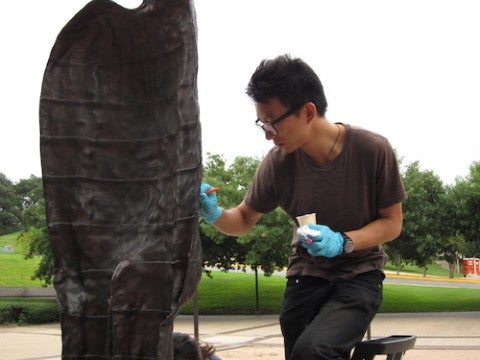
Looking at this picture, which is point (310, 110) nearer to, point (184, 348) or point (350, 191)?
point (350, 191)

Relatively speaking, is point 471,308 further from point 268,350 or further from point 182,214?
point 182,214

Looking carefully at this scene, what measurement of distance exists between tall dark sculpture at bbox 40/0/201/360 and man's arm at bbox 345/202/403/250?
0.77 meters

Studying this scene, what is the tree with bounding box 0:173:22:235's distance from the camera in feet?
64.0

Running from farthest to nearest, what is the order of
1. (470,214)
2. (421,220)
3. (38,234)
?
(38,234)
(470,214)
(421,220)

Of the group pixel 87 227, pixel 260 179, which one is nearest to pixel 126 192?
pixel 87 227

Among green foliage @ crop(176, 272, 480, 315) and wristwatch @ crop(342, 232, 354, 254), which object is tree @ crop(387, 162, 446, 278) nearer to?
green foliage @ crop(176, 272, 480, 315)

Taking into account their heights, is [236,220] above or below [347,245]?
above

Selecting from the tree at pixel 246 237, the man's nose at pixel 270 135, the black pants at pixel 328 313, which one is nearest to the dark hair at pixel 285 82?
the man's nose at pixel 270 135

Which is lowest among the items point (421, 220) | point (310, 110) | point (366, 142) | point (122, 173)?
point (122, 173)

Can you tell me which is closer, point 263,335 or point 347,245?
point 347,245

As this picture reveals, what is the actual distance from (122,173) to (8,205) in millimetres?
18336

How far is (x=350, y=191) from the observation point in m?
2.90

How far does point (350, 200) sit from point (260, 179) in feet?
1.52

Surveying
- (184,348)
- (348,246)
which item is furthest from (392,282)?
(184,348)
